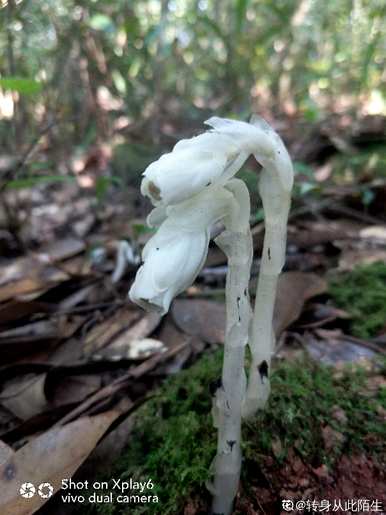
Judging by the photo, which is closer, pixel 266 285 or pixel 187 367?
pixel 266 285

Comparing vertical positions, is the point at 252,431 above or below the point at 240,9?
below

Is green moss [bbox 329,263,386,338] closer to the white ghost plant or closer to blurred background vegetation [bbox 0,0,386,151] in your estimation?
the white ghost plant

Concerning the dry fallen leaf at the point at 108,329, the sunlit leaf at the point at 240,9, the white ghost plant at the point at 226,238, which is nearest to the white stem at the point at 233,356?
the white ghost plant at the point at 226,238

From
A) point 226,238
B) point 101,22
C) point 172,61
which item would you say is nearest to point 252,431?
point 226,238

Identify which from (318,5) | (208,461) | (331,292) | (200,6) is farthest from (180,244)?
(318,5)

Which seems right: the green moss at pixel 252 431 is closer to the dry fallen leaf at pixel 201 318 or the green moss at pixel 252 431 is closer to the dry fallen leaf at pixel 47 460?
the dry fallen leaf at pixel 47 460

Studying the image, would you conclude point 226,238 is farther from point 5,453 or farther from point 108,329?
point 108,329
